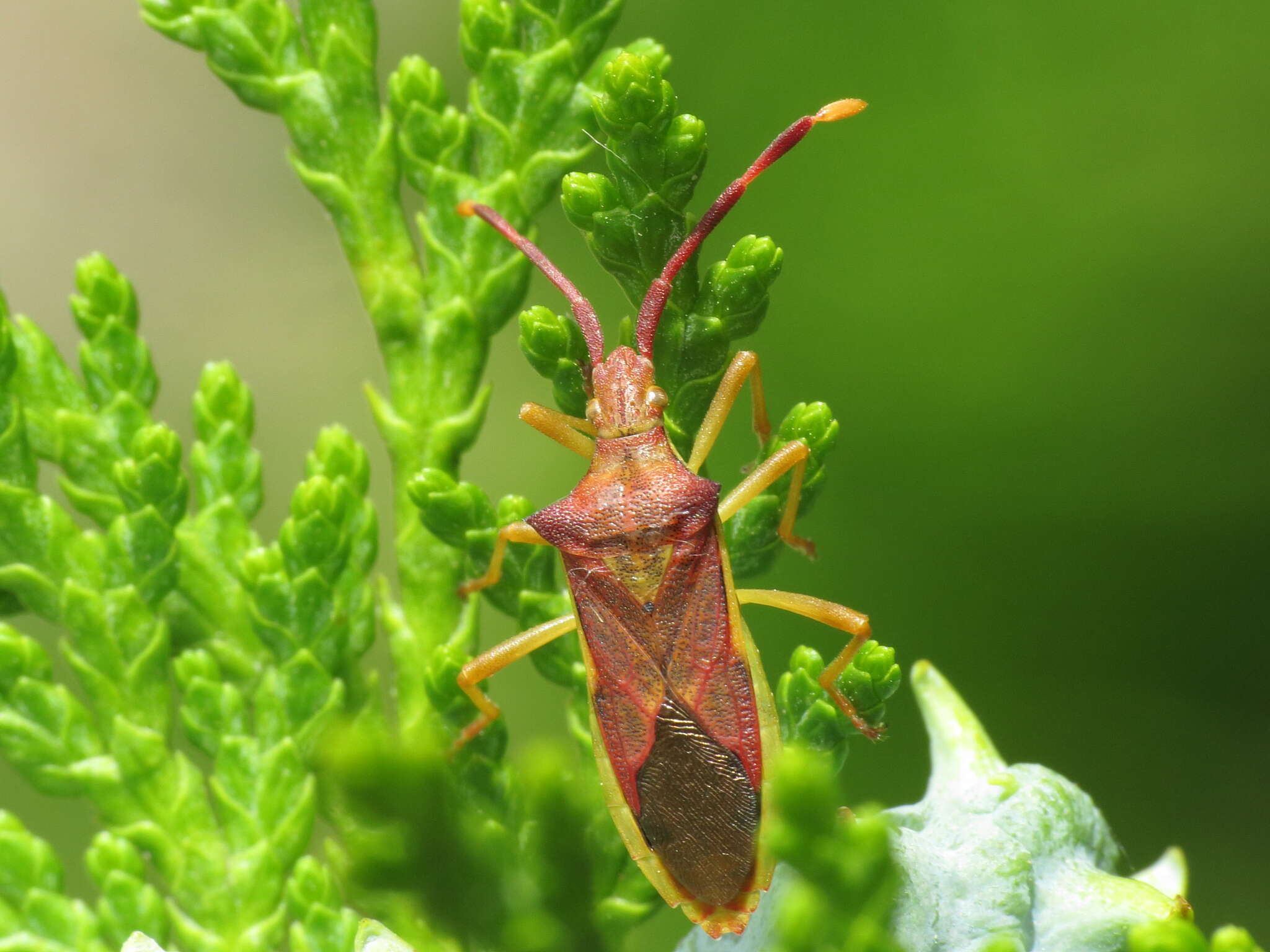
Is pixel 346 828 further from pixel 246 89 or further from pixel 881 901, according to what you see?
pixel 246 89

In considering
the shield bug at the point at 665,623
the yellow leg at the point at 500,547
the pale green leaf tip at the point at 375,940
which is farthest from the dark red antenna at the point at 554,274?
the pale green leaf tip at the point at 375,940

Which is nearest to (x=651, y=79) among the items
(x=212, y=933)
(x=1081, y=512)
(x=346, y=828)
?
(x=346, y=828)

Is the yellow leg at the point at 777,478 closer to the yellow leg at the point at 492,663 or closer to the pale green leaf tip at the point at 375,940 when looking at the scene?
the yellow leg at the point at 492,663

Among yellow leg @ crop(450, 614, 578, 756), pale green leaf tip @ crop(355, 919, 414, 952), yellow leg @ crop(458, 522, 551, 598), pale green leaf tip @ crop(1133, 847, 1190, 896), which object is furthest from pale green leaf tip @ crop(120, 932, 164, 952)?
pale green leaf tip @ crop(1133, 847, 1190, 896)

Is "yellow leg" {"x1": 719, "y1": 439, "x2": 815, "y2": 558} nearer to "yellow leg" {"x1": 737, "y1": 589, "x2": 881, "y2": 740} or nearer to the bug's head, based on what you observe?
"yellow leg" {"x1": 737, "y1": 589, "x2": 881, "y2": 740}

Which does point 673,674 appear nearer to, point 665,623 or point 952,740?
point 665,623

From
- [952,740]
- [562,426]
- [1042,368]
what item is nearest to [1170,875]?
[952,740]
